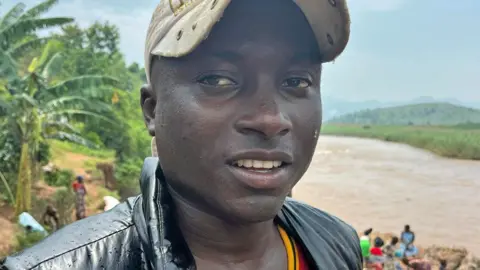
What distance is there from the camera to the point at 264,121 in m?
1.02

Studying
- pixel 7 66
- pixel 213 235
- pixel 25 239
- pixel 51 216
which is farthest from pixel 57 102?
pixel 213 235

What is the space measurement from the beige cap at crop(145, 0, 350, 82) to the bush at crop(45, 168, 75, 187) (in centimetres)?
1268

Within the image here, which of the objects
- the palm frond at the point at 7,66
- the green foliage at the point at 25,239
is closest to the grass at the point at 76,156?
the palm frond at the point at 7,66

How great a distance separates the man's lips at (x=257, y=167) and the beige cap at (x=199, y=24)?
0.26 m

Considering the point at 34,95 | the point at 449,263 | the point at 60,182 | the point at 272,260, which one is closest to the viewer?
the point at 272,260

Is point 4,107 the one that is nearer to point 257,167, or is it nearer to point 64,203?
point 64,203

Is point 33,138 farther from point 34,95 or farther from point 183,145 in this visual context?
point 183,145

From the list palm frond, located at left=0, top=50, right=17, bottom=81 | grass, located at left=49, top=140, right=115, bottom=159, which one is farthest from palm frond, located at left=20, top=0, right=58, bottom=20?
grass, located at left=49, top=140, right=115, bottom=159

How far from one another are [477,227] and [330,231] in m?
17.8

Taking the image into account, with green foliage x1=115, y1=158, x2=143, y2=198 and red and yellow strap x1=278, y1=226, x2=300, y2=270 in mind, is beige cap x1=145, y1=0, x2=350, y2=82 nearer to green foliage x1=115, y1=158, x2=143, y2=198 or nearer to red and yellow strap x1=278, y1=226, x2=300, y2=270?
red and yellow strap x1=278, y1=226, x2=300, y2=270

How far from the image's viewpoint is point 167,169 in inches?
45.3

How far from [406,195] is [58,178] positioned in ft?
52.6

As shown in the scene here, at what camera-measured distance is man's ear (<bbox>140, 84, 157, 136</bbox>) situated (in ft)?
3.94

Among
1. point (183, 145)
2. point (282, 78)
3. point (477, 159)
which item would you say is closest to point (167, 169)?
point (183, 145)
